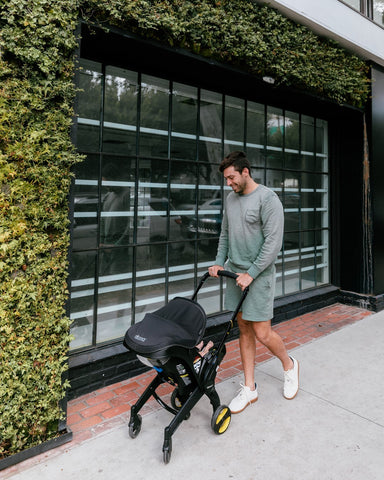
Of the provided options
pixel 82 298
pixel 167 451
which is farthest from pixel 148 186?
pixel 167 451

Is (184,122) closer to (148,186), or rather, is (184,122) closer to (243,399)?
(148,186)

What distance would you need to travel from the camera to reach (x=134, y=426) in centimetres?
265

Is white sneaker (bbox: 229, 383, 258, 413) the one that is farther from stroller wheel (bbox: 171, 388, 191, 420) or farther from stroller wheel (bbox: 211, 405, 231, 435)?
stroller wheel (bbox: 171, 388, 191, 420)

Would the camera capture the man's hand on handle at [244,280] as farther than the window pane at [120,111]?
No

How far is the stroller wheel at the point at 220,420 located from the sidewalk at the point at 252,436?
0.21 ft

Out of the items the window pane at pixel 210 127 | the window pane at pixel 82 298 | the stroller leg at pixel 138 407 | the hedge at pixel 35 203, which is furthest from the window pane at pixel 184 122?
the stroller leg at pixel 138 407

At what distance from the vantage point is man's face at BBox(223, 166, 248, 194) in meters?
2.87

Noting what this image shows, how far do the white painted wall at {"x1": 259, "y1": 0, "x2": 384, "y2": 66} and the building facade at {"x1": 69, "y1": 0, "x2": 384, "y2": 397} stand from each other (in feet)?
0.08

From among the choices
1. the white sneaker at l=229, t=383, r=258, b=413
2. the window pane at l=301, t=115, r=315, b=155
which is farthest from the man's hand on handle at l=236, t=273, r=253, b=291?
the window pane at l=301, t=115, r=315, b=155

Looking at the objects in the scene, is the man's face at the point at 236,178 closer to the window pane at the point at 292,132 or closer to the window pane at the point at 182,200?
the window pane at the point at 182,200

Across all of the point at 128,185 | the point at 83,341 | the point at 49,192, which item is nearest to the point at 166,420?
the point at 83,341

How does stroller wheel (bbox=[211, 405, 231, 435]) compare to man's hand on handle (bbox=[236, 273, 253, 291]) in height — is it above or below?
below

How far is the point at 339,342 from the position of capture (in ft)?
15.0

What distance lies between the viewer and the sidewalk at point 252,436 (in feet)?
7.72
